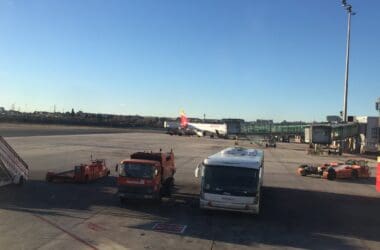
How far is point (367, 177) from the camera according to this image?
42.6m

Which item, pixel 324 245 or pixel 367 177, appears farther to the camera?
pixel 367 177

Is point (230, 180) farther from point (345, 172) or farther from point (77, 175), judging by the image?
point (345, 172)

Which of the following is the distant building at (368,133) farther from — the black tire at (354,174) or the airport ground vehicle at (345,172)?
the black tire at (354,174)

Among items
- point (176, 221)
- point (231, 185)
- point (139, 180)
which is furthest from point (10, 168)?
point (231, 185)

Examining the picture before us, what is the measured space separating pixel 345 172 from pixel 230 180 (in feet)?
72.8

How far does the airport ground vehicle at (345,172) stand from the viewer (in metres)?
39.6

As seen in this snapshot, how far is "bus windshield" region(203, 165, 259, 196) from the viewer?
21.2 metres

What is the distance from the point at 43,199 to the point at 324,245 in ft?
45.4

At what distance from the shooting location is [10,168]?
28.9 metres

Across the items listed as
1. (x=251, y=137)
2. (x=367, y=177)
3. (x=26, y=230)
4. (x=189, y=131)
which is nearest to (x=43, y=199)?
(x=26, y=230)

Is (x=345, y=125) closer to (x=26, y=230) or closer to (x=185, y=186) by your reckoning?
(x=185, y=186)

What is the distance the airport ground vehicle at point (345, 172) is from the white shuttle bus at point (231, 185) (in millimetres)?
18932

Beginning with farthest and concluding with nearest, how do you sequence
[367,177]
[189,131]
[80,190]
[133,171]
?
[189,131] → [367,177] → [80,190] → [133,171]

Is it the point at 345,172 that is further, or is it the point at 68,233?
the point at 345,172
